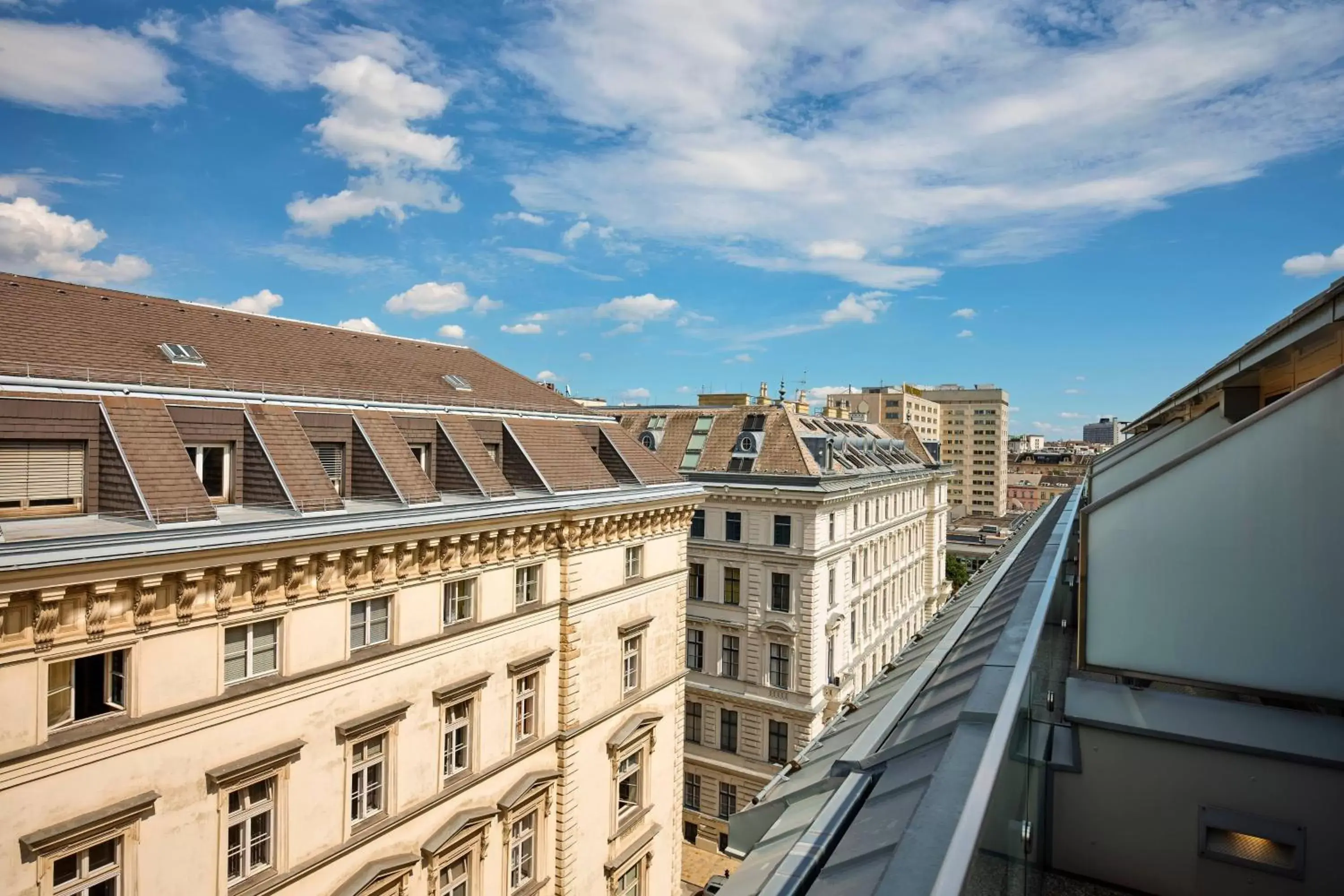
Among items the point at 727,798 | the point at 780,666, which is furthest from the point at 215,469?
the point at 727,798

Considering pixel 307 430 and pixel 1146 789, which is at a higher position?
pixel 307 430

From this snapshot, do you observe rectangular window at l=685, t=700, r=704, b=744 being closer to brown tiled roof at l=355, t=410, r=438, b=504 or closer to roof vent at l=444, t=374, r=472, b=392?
roof vent at l=444, t=374, r=472, b=392

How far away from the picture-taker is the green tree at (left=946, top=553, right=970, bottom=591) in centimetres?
6744

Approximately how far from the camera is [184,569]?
445 inches

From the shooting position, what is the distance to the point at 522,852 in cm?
1822

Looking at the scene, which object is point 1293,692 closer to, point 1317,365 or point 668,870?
point 1317,365

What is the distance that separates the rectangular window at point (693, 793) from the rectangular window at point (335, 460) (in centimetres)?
2573

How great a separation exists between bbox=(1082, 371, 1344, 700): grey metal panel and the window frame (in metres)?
12.8

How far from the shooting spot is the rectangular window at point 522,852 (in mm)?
17656

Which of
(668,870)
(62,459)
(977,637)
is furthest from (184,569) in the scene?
(668,870)

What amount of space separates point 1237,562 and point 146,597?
13130 mm

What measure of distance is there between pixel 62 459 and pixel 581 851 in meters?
14.9

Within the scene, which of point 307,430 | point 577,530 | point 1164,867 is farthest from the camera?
point 577,530

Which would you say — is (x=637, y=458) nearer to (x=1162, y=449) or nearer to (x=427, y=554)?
(x=427, y=554)
